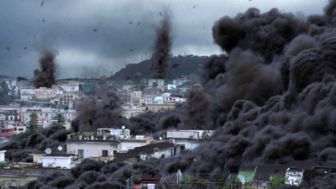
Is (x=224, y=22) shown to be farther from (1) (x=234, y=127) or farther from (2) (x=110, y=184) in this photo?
(2) (x=110, y=184)

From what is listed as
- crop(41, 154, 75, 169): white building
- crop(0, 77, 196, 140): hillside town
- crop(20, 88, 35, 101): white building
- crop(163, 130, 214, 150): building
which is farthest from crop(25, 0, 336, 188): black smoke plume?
crop(20, 88, 35, 101): white building

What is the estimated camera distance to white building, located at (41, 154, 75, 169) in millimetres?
29594

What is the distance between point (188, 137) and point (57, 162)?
7003 millimetres

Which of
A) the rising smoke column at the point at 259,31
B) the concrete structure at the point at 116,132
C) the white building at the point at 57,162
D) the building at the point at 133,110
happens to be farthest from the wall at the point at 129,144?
the building at the point at 133,110

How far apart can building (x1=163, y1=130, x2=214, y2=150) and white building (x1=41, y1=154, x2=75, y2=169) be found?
585cm

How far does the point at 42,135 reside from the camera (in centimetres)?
4106

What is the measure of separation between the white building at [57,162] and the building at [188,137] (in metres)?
5.85

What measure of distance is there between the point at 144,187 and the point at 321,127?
296 inches

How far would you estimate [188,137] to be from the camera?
3481cm

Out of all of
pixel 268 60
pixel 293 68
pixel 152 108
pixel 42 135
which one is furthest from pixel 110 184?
pixel 152 108

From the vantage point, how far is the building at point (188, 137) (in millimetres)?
34031

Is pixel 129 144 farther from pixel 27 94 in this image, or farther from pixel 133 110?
pixel 27 94

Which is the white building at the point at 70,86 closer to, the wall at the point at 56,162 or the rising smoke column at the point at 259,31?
the rising smoke column at the point at 259,31

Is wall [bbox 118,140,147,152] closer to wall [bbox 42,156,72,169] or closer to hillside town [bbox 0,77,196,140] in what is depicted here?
wall [bbox 42,156,72,169]
